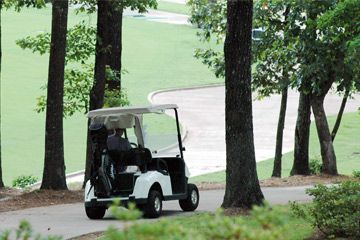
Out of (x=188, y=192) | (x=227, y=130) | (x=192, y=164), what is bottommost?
(x=192, y=164)

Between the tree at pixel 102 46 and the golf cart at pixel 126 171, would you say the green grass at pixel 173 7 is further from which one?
the golf cart at pixel 126 171

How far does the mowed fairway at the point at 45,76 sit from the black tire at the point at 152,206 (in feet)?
55.7

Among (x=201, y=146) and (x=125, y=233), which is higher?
(x=125, y=233)

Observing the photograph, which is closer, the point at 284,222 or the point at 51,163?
the point at 284,222

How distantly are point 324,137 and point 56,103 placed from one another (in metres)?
10.9

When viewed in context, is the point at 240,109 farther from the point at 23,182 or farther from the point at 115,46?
the point at 23,182

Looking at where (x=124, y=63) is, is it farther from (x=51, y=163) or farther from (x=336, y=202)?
(x=336, y=202)

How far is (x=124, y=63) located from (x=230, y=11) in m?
52.9

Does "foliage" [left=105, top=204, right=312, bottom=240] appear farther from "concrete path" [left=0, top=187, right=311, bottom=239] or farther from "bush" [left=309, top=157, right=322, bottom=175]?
"bush" [left=309, top=157, right=322, bottom=175]

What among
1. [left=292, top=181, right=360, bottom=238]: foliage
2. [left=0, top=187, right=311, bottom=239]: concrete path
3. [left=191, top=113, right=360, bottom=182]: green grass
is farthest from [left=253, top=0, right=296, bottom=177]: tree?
[left=292, top=181, right=360, bottom=238]: foliage

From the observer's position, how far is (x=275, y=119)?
5375 centimetres

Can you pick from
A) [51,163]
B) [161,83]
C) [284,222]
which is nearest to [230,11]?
[51,163]

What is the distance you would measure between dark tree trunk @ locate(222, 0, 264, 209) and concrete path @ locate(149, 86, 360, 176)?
22233mm

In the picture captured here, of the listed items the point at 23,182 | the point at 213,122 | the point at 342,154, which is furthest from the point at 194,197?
the point at 213,122
